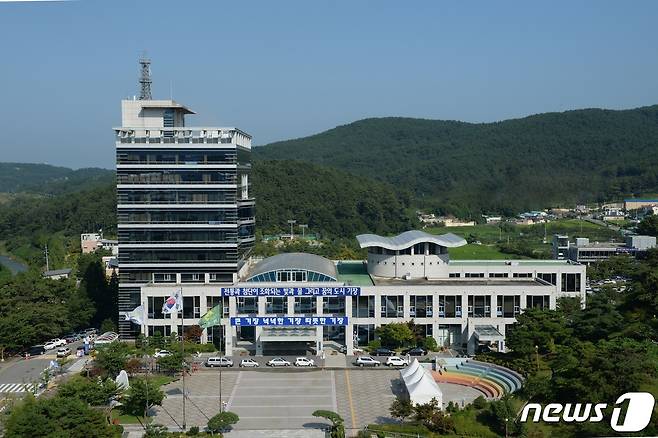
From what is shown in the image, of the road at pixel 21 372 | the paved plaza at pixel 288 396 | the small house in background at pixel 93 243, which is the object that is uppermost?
the small house in background at pixel 93 243

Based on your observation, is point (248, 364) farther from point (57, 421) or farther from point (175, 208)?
point (57, 421)

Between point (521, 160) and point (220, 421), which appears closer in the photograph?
point (220, 421)

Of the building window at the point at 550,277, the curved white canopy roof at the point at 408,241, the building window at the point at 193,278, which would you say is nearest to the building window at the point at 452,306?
the curved white canopy roof at the point at 408,241

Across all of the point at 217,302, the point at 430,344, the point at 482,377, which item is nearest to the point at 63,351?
the point at 217,302

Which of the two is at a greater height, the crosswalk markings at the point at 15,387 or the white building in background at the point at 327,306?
the white building in background at the point at 327,306

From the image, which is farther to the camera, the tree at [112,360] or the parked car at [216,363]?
the parked car at [216,363]

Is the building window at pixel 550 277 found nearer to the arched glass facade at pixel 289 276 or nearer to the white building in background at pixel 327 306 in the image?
the white building in background at pixel 327 306

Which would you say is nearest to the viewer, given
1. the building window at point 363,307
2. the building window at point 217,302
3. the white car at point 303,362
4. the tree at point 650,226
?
the white car at point 303,362

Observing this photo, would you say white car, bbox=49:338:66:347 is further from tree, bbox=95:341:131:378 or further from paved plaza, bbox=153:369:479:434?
paved plaza, bbox=153:369:479:434
